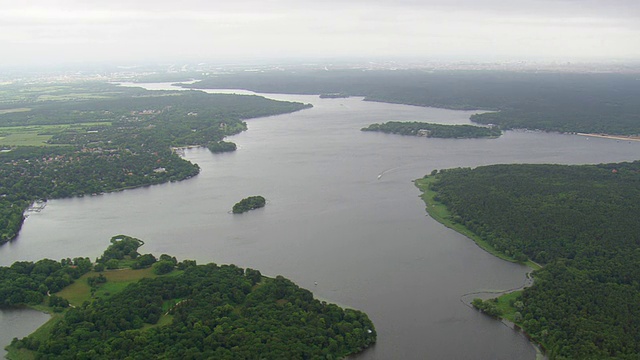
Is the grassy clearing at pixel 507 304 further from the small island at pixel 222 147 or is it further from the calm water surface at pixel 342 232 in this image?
the small island at pixel 222 147

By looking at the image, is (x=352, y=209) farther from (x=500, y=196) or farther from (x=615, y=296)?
(x=615, y=296)

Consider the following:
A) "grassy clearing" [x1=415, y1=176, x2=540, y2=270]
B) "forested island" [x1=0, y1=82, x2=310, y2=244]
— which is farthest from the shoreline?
"forested island" [x1=0, y1=82, x2=310, y2=244]

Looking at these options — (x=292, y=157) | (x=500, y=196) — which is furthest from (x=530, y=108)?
(x=500, y=196)

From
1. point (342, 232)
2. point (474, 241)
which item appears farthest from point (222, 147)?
point (474, 241)

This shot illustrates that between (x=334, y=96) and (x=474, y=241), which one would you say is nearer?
(x=474, y=241)

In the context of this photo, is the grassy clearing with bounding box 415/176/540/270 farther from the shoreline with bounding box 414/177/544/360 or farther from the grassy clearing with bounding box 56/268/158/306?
the grassy clearing with bounding box 56/268/158/306

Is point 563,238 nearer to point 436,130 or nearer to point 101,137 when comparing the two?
point 436,130


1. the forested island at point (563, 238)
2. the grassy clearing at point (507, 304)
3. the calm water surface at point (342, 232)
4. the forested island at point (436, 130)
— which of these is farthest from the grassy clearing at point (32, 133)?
the grassy clearing at point (507, 304)
